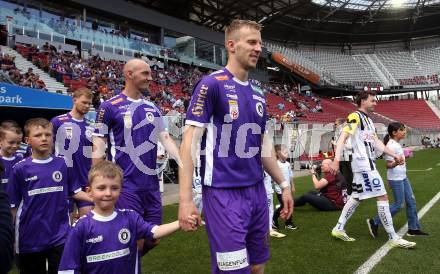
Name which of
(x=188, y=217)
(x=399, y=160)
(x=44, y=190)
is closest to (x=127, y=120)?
(x=44, y=190)

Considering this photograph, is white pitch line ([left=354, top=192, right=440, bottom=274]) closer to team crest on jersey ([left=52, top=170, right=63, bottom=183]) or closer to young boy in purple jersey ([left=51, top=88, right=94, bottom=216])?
team crest on jersey ([left=52, top=170, right=63, bottom=183])

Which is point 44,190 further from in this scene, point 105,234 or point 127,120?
point 105,234

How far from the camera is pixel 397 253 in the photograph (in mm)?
5652

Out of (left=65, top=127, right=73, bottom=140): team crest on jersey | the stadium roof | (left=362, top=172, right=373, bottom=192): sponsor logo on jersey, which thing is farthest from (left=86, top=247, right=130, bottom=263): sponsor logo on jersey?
the stadium roof

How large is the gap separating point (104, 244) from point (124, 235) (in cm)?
16

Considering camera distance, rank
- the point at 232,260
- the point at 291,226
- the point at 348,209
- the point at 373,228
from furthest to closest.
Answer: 1. the point at 291,226
2. the point at 373,228
3. the point at 348,209
4. the point at 232,260

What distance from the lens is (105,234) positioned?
2.92 meters

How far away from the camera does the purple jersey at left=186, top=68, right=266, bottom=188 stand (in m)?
2.88

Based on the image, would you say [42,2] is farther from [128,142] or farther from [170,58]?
[128,142]

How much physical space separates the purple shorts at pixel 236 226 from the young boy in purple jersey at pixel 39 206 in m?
1.66

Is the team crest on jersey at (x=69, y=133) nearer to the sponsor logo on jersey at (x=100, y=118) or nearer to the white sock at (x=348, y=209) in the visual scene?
the sponsor logo on jersey at (x=100, y=118)

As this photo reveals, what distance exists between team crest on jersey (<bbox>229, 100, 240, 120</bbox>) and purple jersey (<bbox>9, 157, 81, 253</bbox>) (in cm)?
194

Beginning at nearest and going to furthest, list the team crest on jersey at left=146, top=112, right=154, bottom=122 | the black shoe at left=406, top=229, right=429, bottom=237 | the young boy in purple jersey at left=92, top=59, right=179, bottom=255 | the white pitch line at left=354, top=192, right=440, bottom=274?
the young boy in purple jersey at left=92, top=59, right=179, bottom=255 < the team crest on jersey at left=146, top=112, right=154, bottom=122 < the white pitch line at left=354, top=192, right=440, bottom=274 < the black shoe at left=406, top=229, right=429, bottom=237

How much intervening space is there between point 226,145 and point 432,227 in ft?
19.0
